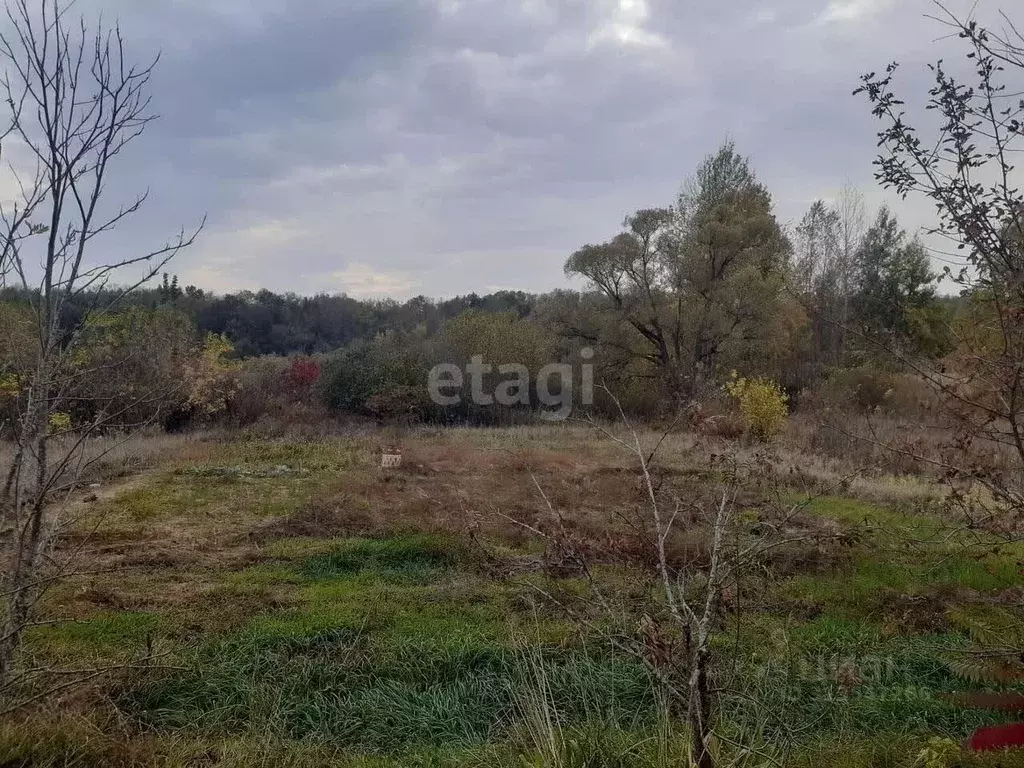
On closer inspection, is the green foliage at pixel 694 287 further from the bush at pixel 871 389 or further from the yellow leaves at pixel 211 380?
the yellow leaves at pixel 211 380

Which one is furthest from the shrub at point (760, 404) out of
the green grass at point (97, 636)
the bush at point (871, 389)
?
the green grass at point (97, 636)

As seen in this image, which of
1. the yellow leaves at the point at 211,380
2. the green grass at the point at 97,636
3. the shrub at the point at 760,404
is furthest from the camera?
the yellow leaves at the point at 211,380

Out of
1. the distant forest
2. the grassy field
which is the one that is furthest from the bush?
the distant forest

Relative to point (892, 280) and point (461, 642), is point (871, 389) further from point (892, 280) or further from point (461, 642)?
point (461, 642)

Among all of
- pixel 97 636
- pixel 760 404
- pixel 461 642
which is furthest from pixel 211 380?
pixel 461 642

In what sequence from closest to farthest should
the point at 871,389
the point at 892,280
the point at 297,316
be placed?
1. the point at 892,280
2. the point at 871,389
3. the point at 297,316

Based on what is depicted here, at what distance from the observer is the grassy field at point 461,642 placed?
3271mm

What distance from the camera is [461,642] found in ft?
17.4

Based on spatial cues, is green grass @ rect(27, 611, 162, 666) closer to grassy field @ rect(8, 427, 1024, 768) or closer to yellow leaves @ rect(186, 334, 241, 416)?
grassy field @ rect(8, 427, 1024, 768)

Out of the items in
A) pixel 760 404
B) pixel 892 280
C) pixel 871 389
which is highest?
pixel 892 280

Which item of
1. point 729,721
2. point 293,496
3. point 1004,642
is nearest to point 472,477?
point 293,496

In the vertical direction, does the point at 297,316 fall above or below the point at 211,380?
above

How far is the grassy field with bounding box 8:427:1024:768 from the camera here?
3.27 m

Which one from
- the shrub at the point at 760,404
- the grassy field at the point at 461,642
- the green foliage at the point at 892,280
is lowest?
the grassy field at the point at 461,642
